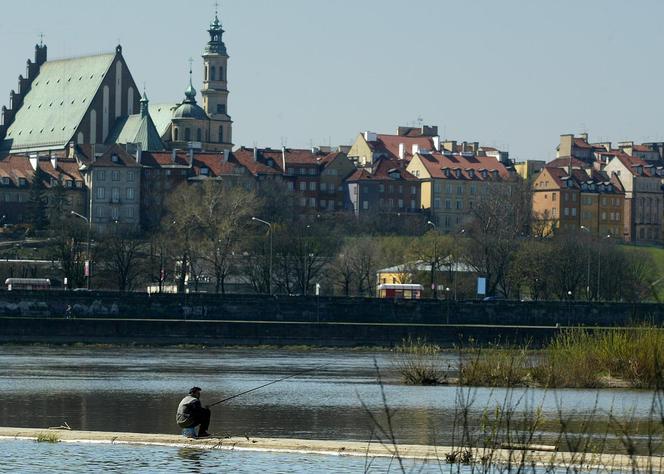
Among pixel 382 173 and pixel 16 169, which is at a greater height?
pixel 382 173

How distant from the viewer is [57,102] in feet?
621

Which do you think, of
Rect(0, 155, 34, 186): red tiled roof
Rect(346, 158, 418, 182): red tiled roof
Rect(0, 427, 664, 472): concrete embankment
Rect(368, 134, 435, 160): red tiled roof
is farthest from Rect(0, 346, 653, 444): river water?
Rect(368, 134, 435, 160): red tiled roof

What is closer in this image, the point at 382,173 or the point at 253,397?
the point at 253,397

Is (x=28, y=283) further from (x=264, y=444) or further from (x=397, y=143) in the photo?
(x=397, y=143)

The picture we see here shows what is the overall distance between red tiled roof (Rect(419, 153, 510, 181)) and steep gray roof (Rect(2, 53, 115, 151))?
33.9 metres

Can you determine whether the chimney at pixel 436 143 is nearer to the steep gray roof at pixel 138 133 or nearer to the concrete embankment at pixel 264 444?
the steep gray roof at pixel 138 133

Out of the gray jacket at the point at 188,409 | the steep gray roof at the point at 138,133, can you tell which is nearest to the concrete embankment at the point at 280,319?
the gray jacket at the point at 188,409

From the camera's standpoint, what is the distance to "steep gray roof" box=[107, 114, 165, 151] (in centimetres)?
18075

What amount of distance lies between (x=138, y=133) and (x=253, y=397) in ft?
448

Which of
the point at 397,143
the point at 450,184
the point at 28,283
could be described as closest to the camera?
the point at 28,283

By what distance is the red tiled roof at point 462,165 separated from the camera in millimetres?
180125

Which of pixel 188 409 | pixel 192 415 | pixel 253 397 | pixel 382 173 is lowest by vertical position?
pixel 253 397

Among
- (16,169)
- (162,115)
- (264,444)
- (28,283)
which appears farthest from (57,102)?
(264,444)

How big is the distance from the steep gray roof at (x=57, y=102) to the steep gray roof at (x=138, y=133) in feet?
13.8
